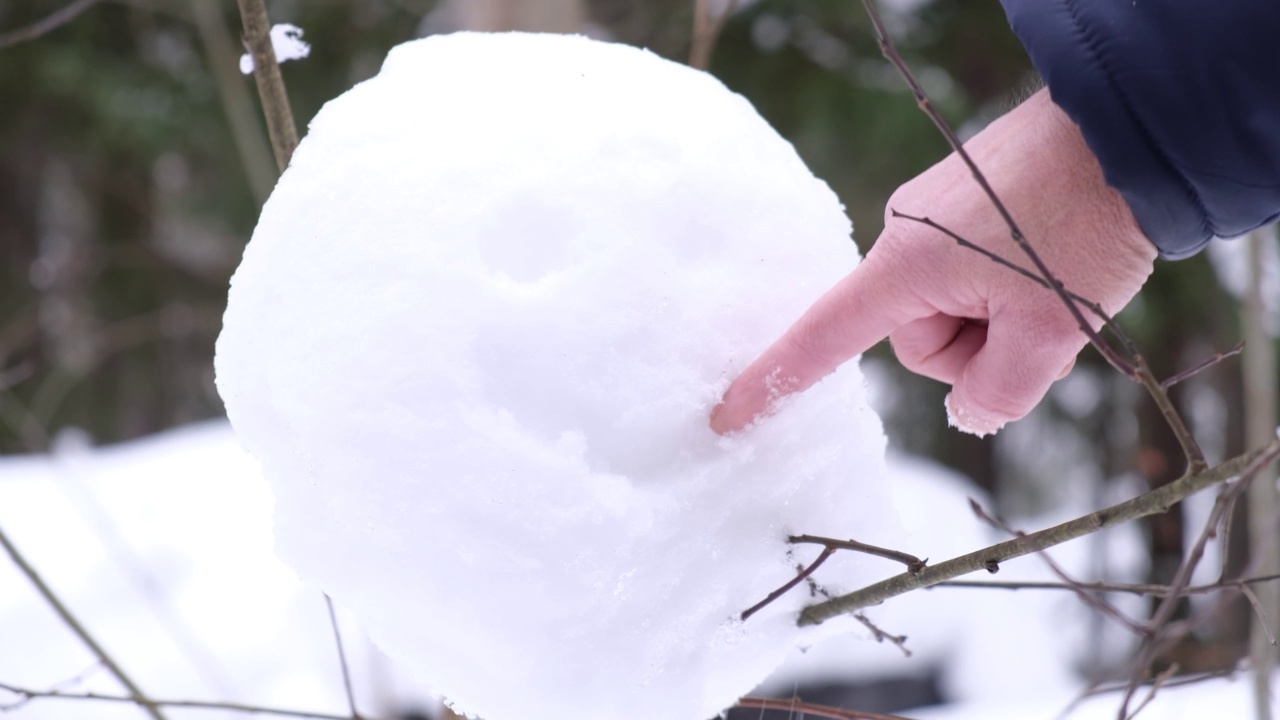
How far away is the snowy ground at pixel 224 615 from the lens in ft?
7.49

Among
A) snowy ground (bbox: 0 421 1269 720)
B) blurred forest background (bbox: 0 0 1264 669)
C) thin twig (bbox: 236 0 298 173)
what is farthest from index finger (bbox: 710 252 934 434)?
blurred forest background (bbox: 0 0 1264 669)

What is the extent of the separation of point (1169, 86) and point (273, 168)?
450 cm

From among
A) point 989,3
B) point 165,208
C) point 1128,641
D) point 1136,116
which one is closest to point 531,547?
point 1136,116

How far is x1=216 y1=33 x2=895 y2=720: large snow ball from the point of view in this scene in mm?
649

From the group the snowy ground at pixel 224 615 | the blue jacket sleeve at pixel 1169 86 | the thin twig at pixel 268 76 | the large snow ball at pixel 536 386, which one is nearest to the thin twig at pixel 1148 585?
the large snow ball at pixel 536 386

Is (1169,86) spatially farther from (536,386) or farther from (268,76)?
(268,76)

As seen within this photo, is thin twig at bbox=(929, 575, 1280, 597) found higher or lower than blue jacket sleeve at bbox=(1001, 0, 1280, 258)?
lower

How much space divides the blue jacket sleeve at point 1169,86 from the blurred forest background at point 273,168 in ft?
6.61

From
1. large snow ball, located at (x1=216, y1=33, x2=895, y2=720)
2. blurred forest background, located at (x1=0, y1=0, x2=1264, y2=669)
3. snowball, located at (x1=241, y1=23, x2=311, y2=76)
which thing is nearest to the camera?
large snow ball, located at (x1=216, y1=33, x2=895, y2=720)

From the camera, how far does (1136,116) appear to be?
678 mm

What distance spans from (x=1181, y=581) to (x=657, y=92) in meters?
0.53

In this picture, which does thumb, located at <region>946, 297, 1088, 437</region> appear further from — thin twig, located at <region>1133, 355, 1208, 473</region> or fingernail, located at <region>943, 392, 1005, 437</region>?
thin twig, located at <region>1133, 355, 1208, 473</region>

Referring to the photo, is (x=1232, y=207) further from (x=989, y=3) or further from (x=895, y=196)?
(x=989, y=3)

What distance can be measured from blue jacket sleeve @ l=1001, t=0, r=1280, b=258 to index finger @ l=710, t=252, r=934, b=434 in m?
0.18
